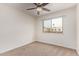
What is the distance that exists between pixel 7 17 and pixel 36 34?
75 centimetres

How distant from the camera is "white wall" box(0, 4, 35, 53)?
134 cm

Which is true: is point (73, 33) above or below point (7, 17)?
below

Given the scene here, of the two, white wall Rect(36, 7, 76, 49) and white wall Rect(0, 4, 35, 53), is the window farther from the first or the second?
white wall Rect(0, 4, 35, 53)

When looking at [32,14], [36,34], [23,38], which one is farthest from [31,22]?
[23,38]

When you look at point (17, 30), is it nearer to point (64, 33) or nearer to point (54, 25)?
point (54, 25)

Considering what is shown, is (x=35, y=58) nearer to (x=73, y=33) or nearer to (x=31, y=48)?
(x=31, y=48)

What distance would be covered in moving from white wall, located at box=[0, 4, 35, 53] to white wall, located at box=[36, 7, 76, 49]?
0.54ft

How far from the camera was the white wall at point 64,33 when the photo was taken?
3.60 feet

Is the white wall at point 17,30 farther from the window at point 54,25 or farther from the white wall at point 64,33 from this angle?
the window at point 54,25

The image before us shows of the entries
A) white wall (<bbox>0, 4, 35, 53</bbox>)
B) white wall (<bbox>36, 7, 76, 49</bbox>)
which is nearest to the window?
white wall (<bbox>36, 7, 76, 49</bbox>)

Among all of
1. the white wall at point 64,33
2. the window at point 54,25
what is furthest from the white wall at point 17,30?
the window at point 54,25

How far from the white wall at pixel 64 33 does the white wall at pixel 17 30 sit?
16cm

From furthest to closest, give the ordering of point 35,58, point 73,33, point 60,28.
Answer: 1. point 60,28
2. point 73,33
3. point 35,58

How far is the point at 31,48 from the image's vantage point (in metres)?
1.42
